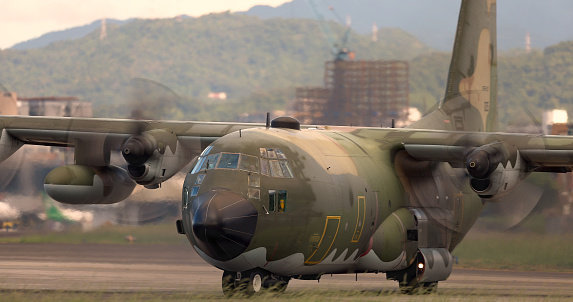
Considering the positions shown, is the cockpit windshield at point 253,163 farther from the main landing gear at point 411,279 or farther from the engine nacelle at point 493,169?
the main landing gear at point 411,279

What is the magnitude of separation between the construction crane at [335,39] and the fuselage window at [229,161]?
206 ft

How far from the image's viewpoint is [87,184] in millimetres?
23703

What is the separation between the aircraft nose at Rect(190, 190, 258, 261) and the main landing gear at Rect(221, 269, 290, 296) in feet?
3.31

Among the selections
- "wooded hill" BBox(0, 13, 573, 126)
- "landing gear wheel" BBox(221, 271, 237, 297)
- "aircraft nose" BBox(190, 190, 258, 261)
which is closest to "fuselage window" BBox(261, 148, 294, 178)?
"aircraft nose" BBox(190, 190, 258, 261)

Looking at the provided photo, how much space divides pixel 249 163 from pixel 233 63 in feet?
373

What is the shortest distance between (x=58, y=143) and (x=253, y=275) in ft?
31.9

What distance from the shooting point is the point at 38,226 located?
37.0 m

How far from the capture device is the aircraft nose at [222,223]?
54.2 ft

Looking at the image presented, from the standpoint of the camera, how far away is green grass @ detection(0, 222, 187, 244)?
35.3 m

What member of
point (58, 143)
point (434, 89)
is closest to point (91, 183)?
point (58, 143)

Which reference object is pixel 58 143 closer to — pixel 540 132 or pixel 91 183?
pixel 91 183

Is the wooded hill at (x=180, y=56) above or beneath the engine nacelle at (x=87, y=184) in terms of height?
above

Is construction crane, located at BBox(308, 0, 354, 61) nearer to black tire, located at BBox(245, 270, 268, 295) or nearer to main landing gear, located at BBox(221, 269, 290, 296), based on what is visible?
main landing gear, located at BBox(221, 269, 290, 296)

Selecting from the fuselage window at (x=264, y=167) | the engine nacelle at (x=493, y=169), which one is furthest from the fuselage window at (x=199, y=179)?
the engine nacelle at (x=493, y=169)
